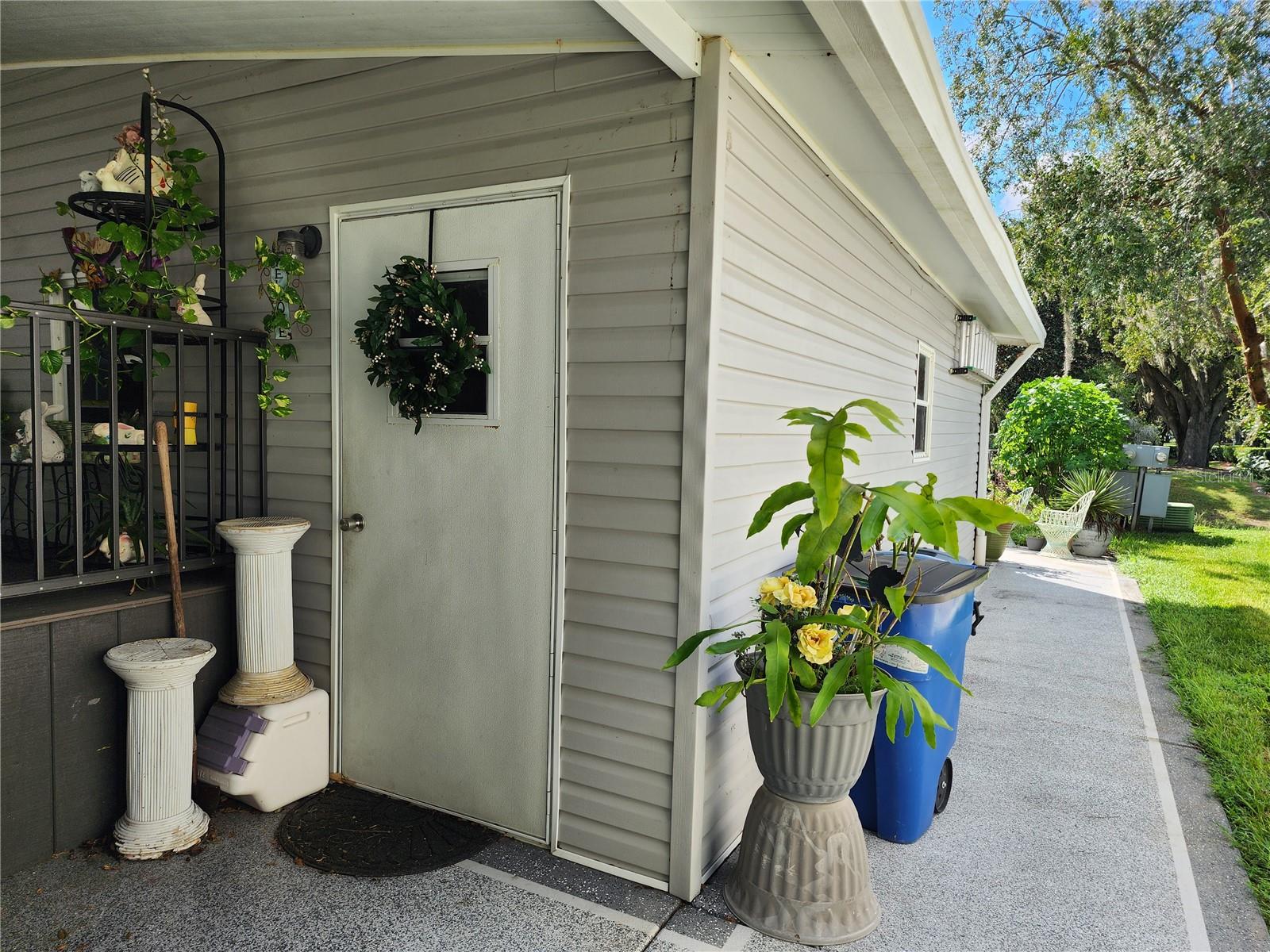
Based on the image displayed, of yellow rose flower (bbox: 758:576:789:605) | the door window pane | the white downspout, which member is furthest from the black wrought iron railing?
the white downspout

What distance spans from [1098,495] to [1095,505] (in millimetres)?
124

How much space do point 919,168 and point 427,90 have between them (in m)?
1.99

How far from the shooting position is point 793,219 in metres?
3.14

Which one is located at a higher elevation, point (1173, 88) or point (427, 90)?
point (1173, 88)

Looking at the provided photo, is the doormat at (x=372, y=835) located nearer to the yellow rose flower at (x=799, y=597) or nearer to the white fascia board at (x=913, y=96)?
the yellow rose flower at (x=799, y=597)

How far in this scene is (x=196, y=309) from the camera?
309 cm

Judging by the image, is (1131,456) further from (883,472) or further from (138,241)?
(138,241)

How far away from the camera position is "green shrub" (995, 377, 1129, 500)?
35.0 feet

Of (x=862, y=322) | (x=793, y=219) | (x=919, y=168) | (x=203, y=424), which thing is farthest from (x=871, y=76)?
(x=203, y=424)

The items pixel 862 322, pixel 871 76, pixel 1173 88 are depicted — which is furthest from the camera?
pixel 1173 88

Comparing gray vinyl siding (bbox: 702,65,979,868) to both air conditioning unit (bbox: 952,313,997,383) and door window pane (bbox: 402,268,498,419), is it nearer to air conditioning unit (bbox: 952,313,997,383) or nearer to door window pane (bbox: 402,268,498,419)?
door window pane (bbox: 402,268,498,419)

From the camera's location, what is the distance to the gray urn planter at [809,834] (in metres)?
2.31

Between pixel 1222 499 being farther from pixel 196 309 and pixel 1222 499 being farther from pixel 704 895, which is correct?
pixel 196 309

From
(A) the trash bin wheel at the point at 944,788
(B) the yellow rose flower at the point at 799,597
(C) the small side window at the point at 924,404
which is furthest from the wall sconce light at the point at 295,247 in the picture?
(C) the small side window at the point at 924,404
